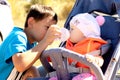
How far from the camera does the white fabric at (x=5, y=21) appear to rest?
4941 mm

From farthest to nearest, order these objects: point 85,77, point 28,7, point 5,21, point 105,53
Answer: point 28,7 < point 5,21 < point 105,53 < point 85,77

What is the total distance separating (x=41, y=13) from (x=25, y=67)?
613 millimetres

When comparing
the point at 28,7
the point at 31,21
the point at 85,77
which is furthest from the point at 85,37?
the point at 28,7

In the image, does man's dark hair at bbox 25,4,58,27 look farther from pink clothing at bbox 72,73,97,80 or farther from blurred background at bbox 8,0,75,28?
blurred background at bbox 8,0,75,28

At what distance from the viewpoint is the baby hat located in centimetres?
391

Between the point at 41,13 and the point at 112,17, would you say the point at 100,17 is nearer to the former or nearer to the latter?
the point at 112,17

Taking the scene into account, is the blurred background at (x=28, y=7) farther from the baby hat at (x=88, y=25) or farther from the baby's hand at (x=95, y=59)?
the baby's hand at (x=95, y=59)

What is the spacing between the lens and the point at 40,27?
406 centimetres

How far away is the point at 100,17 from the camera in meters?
4.04

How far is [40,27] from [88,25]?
477 mm

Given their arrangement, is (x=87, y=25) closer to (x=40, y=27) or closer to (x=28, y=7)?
(x=40, y=27)

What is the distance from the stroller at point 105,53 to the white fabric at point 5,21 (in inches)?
33.2

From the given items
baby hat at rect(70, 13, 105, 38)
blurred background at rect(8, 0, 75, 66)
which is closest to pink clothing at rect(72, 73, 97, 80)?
baby hat at rect(70, 13, 105, 38)

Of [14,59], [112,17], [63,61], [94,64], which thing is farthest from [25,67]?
[112,17]
